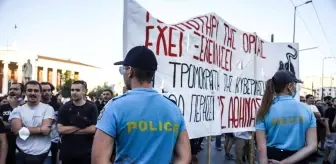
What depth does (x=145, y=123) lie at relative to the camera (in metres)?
1.97

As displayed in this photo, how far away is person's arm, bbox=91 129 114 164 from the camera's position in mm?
1896

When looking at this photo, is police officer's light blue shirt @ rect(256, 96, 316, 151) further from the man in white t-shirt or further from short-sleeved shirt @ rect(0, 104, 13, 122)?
short-sleeved shirt @ rect(0, 104, 13, 122)

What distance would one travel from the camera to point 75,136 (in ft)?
15.1

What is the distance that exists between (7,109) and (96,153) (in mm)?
3586

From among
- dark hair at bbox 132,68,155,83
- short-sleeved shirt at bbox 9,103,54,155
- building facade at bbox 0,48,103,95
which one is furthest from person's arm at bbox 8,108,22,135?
building facade at bbox 0,48,103,95

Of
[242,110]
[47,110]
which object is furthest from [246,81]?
[47,110]

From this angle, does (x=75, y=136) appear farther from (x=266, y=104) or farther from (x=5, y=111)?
(x=266, y=104)

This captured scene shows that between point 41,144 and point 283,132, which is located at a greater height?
point 283,132

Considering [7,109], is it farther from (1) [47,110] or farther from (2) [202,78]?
(2) [202,78]

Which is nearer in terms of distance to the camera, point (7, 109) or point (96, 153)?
point (96, 153)

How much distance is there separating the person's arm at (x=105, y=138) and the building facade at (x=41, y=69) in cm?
6093

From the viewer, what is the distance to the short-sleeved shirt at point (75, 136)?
4.58m

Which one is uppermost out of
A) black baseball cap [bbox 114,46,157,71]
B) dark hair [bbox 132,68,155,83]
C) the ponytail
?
black baseball cap [bbox 114,46,157,71]

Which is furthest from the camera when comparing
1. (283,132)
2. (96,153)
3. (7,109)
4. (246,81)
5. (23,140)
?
(246,81)
